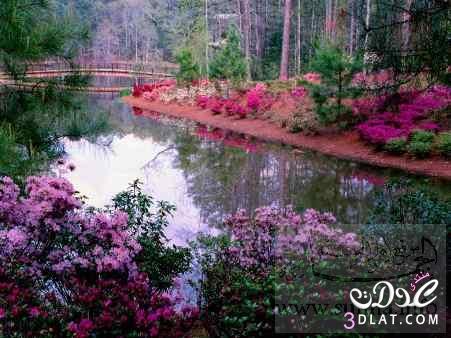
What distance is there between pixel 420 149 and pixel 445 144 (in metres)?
Result: 0.68

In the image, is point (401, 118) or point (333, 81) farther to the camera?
point (333, 81)

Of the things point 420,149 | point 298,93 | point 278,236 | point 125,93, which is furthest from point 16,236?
point 125,93

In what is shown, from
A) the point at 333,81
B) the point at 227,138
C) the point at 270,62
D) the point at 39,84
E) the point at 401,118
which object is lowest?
the point at 227,138

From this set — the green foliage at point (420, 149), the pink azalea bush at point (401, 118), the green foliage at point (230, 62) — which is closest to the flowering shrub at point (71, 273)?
the green foliage at point (420, 149)

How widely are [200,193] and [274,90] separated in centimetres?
1411

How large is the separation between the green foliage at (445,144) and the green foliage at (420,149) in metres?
0.28

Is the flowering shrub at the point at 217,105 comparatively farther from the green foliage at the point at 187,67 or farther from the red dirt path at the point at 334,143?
the green foliage at the point at 187,67

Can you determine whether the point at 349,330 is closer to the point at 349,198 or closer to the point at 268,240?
the point at 268,240

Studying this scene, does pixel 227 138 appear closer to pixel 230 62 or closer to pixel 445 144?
pixel 445 144

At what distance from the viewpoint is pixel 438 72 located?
599cm

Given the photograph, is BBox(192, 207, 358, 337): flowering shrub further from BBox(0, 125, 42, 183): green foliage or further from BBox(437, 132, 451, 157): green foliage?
BBox(437, 132, 451, 157): green foliage

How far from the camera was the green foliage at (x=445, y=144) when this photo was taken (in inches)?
518

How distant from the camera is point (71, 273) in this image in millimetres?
4277

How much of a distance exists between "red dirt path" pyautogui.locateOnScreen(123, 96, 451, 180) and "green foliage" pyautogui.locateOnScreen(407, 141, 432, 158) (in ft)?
0.68
